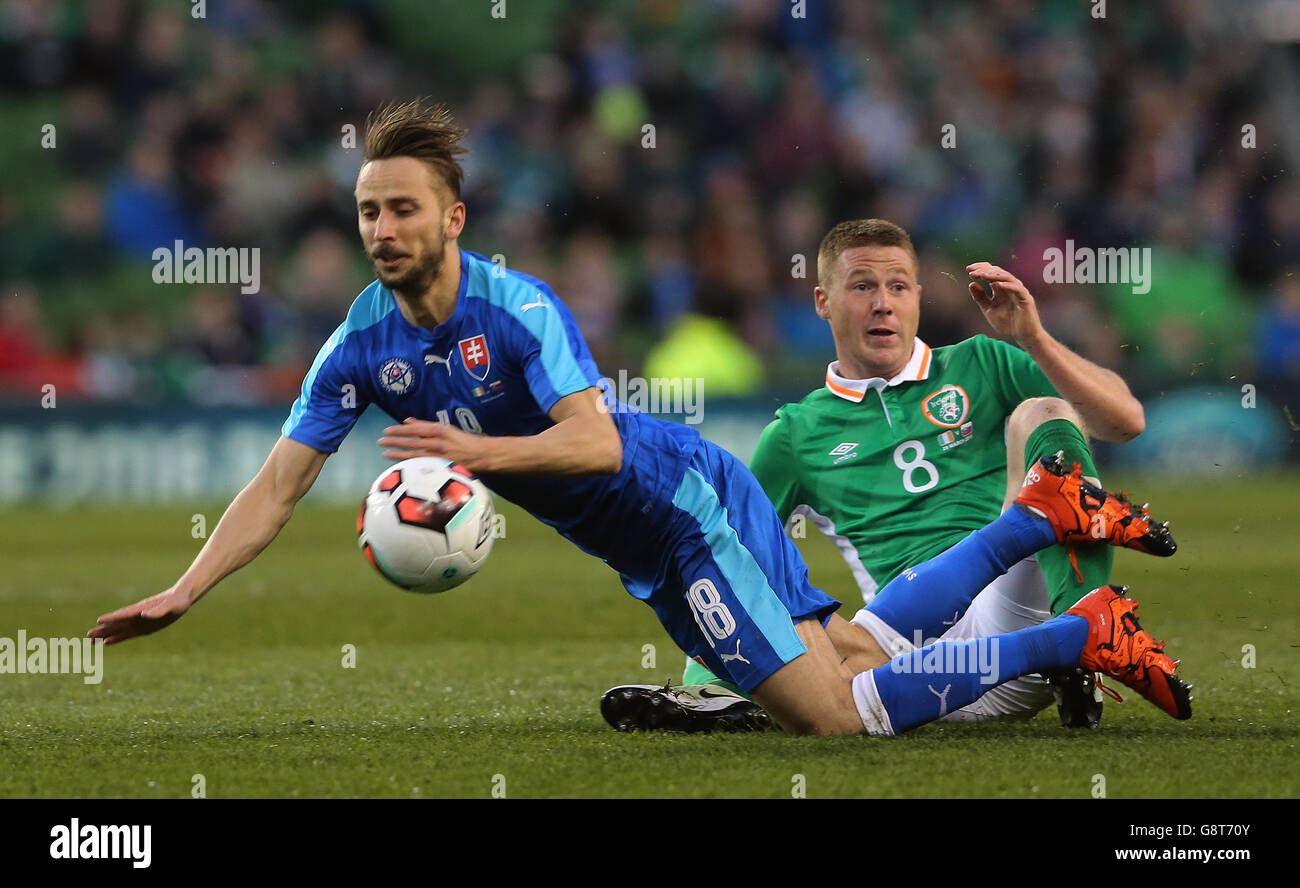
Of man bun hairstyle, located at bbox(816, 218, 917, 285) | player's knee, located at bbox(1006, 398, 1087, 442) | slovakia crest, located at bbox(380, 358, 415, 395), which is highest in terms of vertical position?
man bun hairstyle, located at bbox(816, 218, 917, 285)

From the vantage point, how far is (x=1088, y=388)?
4.98 metres

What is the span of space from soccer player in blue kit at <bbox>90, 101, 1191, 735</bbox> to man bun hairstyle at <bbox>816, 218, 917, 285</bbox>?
1.13 m

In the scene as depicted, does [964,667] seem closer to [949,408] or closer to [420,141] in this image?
[949,408]

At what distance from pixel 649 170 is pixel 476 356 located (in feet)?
42.7

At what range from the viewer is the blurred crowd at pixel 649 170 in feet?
51.4

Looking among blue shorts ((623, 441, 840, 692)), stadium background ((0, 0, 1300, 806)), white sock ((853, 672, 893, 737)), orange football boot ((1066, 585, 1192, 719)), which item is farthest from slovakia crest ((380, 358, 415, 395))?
stadium background ((0, 0, 1300, 806))

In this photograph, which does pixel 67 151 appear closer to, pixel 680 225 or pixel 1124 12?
pixel 680 225

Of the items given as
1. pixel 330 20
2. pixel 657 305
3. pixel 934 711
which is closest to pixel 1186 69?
pixel 657 305

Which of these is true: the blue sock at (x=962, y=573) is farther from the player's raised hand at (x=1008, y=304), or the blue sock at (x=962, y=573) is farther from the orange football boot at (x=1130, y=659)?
the player's raised hand at (x=1008, y=304)

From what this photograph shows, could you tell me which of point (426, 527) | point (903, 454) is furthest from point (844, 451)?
point (426, 527)

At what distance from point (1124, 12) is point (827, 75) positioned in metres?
3.85

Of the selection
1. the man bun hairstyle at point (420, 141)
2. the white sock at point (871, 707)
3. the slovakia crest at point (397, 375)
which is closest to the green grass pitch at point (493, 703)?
the white sock at point (871, 707)

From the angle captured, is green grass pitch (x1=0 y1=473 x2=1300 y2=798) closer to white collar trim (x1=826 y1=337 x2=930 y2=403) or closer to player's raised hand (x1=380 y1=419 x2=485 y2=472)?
player's raised hand (x1=380 y1=419 x2=485 y2=472)

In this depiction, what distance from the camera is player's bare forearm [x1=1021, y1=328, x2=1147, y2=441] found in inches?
196
